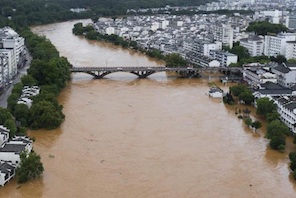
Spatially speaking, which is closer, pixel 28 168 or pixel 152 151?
pixel 28 168

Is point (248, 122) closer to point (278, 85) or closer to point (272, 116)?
point (272, 116)

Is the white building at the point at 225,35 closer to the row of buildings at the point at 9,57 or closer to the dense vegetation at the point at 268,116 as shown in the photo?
the dense vegetation at the point at 268,116

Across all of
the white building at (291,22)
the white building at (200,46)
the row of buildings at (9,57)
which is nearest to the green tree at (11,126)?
the row of buildings at (9,57)

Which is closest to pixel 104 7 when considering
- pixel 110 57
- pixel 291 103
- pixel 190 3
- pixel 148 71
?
pixel 190 3

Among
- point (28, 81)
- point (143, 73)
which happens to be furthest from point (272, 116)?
point (143, 73)

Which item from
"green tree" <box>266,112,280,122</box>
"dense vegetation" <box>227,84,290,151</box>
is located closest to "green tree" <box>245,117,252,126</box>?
"dense vegetation" <box>227,84,290,151</box>

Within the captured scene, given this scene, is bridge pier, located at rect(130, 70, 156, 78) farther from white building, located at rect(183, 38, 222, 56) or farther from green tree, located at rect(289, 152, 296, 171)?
green tree, located at rect(289, 152, 296, 171)

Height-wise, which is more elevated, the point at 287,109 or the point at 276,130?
the point at 287,109
